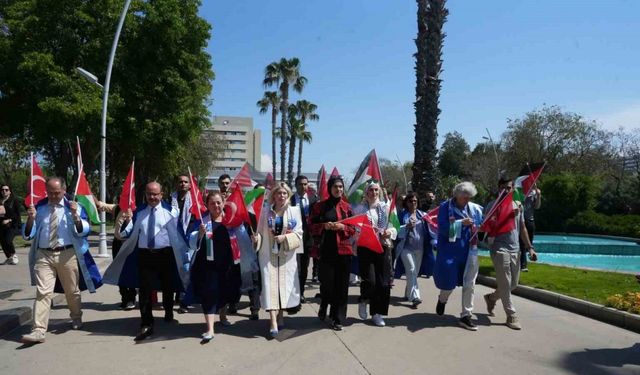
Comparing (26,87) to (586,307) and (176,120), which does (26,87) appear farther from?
(586,307)

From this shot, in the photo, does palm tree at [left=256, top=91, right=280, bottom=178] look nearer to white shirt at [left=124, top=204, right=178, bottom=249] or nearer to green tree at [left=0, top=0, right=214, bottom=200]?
green tree at [left=0, top=0, right=214, bottom=200]

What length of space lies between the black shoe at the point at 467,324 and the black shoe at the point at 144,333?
158 inches

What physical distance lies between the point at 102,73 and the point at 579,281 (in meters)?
17.9

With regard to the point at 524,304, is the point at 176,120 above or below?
above

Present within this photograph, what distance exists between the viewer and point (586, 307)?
7488 millimetres

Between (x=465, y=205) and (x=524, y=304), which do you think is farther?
(x=524, y=304)

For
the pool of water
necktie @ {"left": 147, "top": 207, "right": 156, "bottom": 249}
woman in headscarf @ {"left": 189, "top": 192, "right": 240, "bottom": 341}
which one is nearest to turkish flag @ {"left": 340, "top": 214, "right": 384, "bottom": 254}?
woman in headscarf @ {"left": 189, "top": 192, "right": 240, "bottom": 341}

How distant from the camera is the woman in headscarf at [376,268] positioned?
21.9 feet

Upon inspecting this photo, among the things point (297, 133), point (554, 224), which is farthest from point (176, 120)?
point (297, 133)

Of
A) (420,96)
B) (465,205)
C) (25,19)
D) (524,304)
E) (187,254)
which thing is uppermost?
(25,19)

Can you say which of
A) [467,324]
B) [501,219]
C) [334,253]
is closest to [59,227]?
[334,253]

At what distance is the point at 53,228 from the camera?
6.02m

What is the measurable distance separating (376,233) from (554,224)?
26742mm

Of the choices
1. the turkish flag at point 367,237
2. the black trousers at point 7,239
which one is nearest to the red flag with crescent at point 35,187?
the turkish flag at point 367,237
